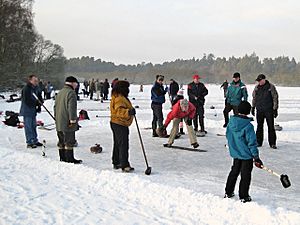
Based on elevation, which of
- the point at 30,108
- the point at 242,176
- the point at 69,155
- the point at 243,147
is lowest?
the point at 69,155

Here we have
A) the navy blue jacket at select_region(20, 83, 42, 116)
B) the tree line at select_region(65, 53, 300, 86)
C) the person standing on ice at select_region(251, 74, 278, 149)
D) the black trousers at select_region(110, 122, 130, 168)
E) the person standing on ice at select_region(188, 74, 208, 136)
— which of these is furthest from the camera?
the tree line at select_region(65, 53, 300, 86)

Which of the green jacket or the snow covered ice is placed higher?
the green jacket

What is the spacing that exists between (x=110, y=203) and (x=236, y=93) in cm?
676

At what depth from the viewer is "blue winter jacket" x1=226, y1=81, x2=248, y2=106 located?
11.3m

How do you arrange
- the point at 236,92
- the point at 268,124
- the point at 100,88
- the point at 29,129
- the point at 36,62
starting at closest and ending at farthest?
the point at 268,124, the point at 29,129, the point at 236,92, the point at 100,88, the point at 36,62

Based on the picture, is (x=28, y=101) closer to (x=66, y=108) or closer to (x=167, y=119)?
(x=66, y=108)

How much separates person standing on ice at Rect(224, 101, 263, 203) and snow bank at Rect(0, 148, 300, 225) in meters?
0.32

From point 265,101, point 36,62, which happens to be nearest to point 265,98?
point 265,101

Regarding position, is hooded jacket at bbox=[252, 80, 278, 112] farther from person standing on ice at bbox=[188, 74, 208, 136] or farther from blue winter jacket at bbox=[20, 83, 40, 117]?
blue winter jacket at bbox=[20, 83, 40, 117]

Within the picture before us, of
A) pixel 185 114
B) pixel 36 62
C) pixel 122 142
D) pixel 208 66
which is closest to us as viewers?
pixel 122 142

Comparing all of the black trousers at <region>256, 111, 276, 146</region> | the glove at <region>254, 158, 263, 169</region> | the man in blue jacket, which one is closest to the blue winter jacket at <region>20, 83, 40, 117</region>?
the man in blue jacket

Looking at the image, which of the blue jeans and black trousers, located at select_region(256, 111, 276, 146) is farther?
the blue jeans

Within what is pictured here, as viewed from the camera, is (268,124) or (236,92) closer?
(268,124)

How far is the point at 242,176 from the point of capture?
18.7 ft
